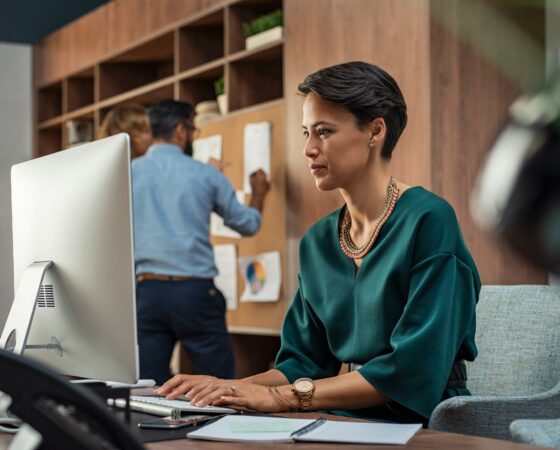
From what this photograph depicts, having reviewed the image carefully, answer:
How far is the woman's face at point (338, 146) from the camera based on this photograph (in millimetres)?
1916

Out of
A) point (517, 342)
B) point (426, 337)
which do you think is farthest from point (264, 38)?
point (426, 337)

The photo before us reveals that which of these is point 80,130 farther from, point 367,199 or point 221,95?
point 367,199

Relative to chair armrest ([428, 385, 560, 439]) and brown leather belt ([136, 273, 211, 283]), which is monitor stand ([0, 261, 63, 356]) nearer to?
chair armrest ([428, 385, 560, 439])

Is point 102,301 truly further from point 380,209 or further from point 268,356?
point 268,356

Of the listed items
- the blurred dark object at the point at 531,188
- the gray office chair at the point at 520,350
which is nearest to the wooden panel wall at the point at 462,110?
the gray office chair at the point at 520,350

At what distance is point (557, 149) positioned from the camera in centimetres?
28

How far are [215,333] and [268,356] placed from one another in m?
0.93

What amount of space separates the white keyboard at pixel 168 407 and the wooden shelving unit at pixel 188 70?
9.60ft

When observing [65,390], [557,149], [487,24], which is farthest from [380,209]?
[487,24]

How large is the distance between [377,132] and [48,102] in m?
5.44

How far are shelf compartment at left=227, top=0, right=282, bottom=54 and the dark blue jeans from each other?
1.40m

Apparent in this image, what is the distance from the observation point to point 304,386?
63.6 inches

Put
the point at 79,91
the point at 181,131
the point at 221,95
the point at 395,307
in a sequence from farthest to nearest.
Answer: the point at 79,91, the point at 221,95, the point at 181,131, the point at 395,307

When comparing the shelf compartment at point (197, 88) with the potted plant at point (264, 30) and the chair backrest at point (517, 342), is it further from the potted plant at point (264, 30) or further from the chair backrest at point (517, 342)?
the chair backrest at point (517, 342)
